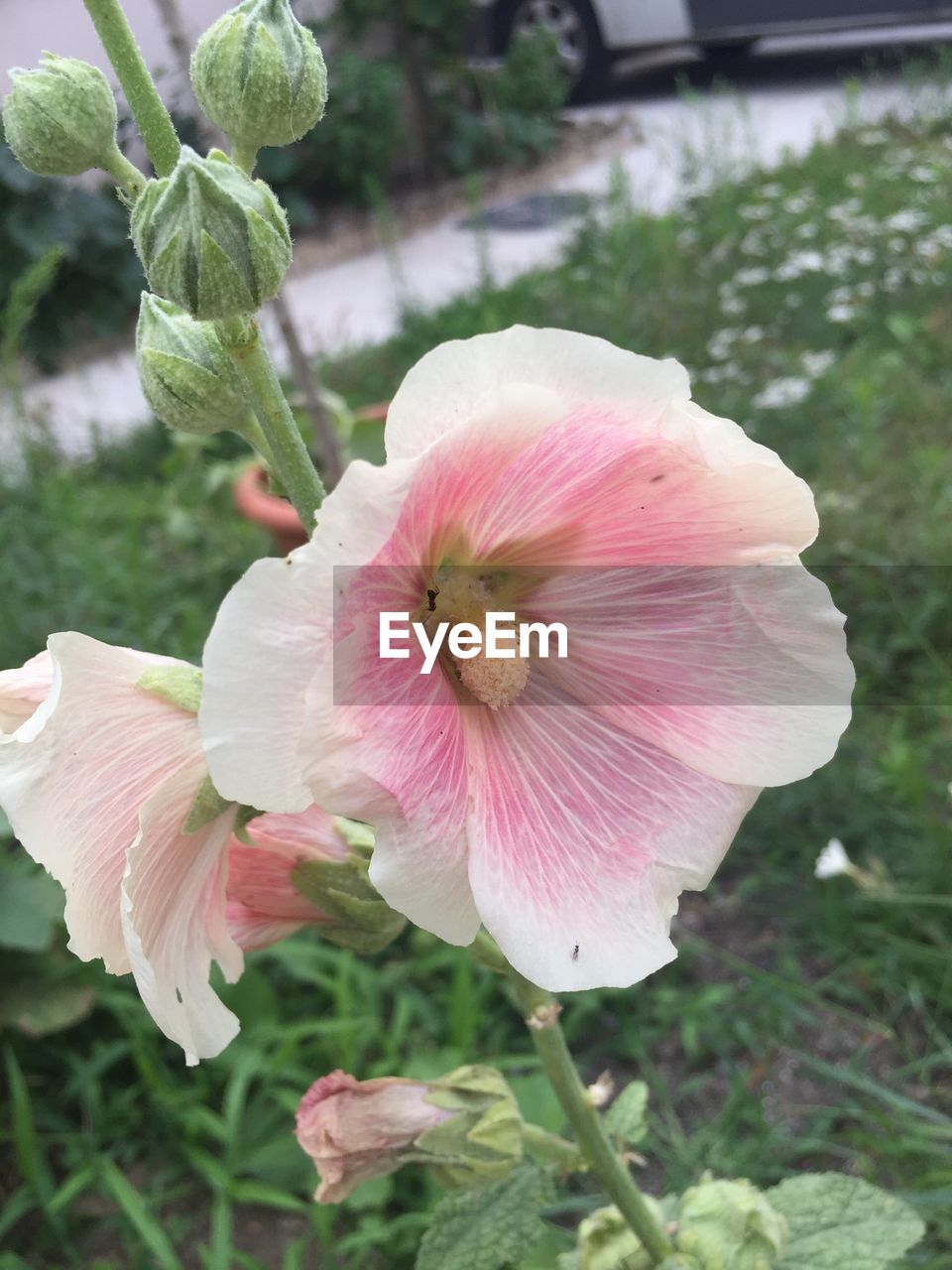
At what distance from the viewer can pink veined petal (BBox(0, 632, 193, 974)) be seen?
639mm

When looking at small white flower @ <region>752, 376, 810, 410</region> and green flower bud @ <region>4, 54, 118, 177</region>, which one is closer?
green flower bud @ <region>4, 54, 118, 177</region>

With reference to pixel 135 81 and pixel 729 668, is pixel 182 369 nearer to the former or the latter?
pixel 135 81

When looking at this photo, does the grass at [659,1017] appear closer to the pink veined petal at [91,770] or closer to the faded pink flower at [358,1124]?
the faded pink flower at [358,1124]

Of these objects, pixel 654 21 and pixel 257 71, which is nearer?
pixel 257 71

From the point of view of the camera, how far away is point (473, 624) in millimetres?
738

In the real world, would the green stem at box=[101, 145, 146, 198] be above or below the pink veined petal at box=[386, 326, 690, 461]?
above

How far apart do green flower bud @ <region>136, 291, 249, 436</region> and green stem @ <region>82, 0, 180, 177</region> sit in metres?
0.09

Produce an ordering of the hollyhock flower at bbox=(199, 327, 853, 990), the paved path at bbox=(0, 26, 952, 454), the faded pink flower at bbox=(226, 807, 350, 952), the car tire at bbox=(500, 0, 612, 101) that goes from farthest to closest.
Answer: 1. the car tire at bbox=(500, 0, 612, 101)
2. the paved path at bbox=(0, 26, 952, 454)
3. the faded pink flower at bbox=(226, 807, 350, 952)
4. the hollyhock flower at bbox=(199, 327, 853, 990)

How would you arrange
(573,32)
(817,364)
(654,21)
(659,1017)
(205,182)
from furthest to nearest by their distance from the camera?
(573,32)
(654,21)
(817,364)
(659,1017)
(205,182)

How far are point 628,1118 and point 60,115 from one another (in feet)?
3.13

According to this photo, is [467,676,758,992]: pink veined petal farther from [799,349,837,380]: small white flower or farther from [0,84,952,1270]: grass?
[799,349,837,380]: small white flower

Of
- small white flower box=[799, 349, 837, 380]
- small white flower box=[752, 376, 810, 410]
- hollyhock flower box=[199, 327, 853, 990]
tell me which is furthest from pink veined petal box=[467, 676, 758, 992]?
small white flower box=[799, 349, 837, 380]

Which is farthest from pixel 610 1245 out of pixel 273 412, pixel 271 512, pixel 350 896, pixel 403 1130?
pixel 271 512

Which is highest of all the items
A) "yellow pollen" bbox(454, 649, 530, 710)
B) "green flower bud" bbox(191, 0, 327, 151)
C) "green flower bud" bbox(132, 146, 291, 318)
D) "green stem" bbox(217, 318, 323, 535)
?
"green flower bud" bbox(191, 0, 327, 151)
